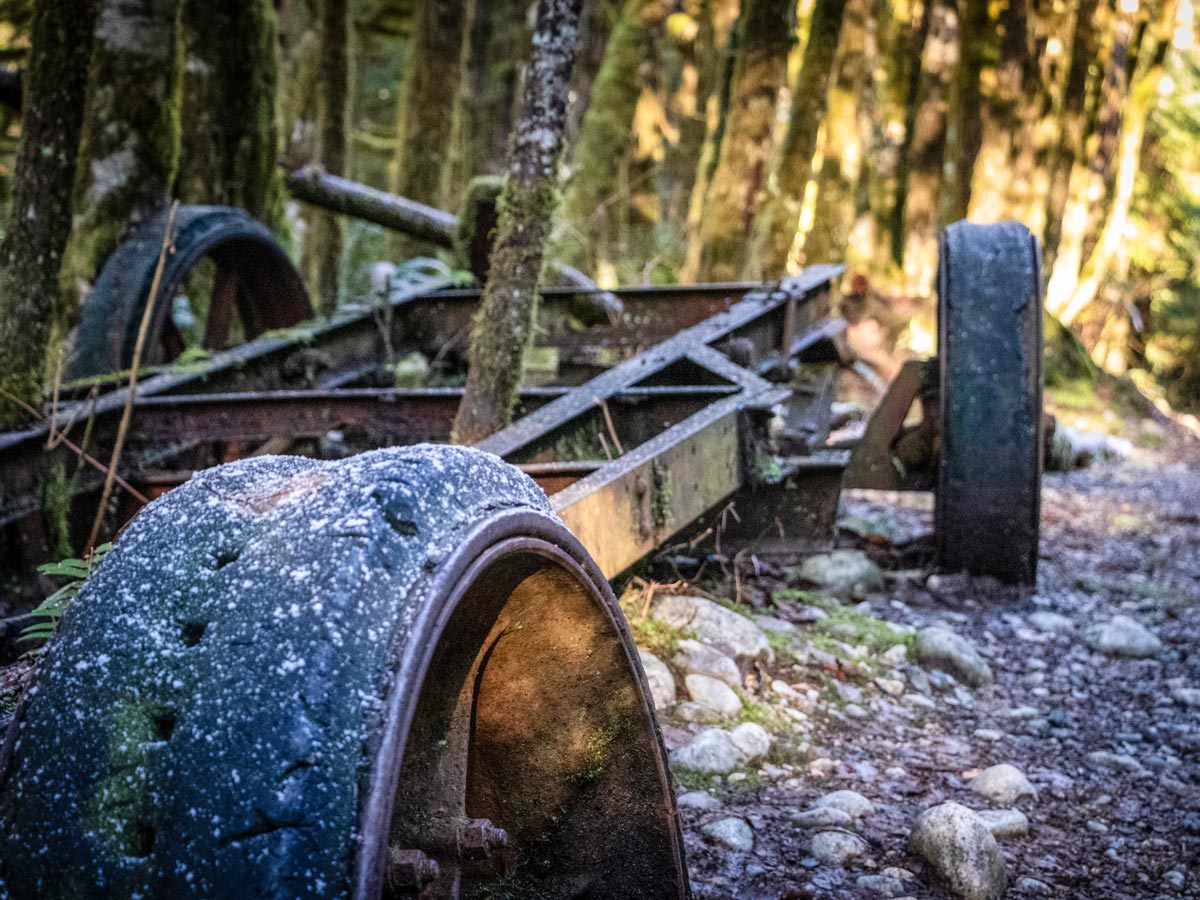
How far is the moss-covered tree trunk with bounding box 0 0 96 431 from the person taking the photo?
11.8 feet

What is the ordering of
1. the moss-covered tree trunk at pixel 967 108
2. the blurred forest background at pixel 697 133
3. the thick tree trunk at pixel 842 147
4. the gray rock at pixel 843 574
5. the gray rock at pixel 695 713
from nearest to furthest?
the gray rock at pixel 695 713 < the gray rock at pixel 843 574 < the blurred forest background at pixel 697 133 < the thick tree trunk at pixel 842 147 < the moss-covered tree trunk at pixel 967 108

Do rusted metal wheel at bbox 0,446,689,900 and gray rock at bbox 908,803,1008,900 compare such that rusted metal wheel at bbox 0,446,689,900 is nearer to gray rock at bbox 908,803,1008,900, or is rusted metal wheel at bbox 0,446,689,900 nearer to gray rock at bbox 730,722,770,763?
gray rock at bbox 908,803,1008,900

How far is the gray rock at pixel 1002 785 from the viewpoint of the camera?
9.70 ft

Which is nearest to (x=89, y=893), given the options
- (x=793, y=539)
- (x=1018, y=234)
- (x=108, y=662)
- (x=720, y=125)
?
(x=108, y=662)

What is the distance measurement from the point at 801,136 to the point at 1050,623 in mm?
7548

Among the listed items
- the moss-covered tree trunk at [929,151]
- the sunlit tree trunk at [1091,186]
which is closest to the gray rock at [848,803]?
the moss-covered tree trunk at [929,151]

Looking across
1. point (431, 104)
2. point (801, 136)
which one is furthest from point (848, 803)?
point (431, 104)

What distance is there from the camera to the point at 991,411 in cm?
466

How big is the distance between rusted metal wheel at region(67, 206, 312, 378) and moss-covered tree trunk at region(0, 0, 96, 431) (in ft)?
2.53

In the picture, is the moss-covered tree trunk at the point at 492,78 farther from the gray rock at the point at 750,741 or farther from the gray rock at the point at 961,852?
the gray rock at the point at 961,852

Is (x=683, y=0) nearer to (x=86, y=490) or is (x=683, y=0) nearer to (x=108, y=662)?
(x=86, y=490)

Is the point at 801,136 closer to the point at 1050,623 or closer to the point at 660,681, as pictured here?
the point at 1050,623

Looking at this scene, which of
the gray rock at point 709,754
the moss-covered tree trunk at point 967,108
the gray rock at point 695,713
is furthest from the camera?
the moss-covered tree trunk at point 967,108

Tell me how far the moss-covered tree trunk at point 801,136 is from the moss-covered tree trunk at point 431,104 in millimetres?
3699
